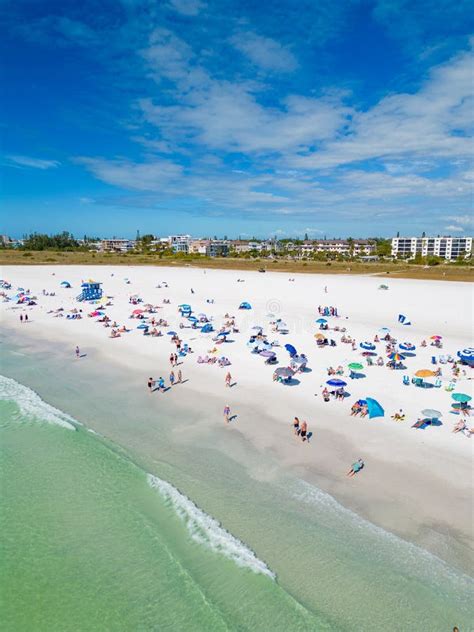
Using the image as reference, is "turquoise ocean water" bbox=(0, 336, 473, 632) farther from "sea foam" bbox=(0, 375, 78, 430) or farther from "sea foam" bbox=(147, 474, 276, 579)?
"sea foam" bbox=(0, 375, 78, 430)

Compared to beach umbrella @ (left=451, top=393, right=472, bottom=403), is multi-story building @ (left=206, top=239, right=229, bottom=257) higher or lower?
higher

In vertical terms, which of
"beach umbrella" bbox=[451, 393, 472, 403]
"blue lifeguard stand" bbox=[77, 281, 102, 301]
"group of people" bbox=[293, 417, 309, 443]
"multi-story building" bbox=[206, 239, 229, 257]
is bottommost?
"group of people" bbox=[293, 417, 309, 443]

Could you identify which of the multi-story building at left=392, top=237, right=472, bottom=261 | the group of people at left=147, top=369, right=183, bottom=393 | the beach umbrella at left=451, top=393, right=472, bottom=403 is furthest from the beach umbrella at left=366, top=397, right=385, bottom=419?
the multi-story building at left=392, top=237, right=472, bottom=261

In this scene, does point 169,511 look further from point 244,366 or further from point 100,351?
point 100,351

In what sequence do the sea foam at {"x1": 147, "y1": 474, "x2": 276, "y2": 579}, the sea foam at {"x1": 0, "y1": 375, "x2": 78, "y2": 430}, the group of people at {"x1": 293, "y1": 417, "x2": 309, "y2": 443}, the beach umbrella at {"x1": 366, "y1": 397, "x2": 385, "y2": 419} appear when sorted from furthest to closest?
the sea foam at {"x1": 0, "y1": 375, "x2": 78, "y2": 430} → the beach umbrella at {"x1": 366, "y1": 397, "x2": 385, "y2": 419} → the group of people at {"x1": 293, "y1": 417, "x2": 309, "y2": 443} → the sea foam at {"x1": 147, "y1": 474, "x2": 276, "y2": 579}

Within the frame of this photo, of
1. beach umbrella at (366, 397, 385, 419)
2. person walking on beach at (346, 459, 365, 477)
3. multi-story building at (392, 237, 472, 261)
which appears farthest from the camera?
multi-story building at (392, 237, 472, 261)

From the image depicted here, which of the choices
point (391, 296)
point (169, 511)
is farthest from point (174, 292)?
point (169, 511)

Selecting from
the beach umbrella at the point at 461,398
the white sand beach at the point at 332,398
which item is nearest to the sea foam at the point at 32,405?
the white sand beach at the point at 332,398

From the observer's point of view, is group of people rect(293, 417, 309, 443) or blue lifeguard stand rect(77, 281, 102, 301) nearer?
group of people rect(293, 417, 309, 443)
